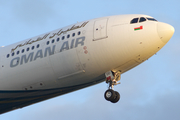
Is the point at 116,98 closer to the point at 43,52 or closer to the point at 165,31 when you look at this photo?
the point at 165,31

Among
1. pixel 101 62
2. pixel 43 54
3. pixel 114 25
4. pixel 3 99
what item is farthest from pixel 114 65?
pixel 3 99

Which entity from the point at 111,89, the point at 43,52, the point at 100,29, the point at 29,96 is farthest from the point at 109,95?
the point at 29,96

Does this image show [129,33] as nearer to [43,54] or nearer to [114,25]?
[114,25]

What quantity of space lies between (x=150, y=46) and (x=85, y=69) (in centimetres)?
684

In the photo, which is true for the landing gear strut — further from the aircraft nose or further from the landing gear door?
the aircraft nose

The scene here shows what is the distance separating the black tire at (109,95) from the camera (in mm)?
40950

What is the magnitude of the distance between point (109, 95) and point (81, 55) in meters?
4.84

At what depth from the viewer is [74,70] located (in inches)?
1642

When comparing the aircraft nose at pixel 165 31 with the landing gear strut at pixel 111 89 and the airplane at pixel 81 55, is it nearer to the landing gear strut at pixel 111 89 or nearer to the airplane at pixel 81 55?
the airplane at pixel 81 55

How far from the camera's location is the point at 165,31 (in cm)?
4006

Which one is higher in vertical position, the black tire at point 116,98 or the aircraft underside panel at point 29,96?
the aircraft underside panel at point 29,96

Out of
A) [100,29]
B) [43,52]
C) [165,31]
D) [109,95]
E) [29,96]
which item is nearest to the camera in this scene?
[165,31]

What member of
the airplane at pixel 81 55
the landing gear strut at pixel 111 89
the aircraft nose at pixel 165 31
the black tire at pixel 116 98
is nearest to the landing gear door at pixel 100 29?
the airplane at pixel 81 55

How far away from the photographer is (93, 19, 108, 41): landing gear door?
1618 inches
